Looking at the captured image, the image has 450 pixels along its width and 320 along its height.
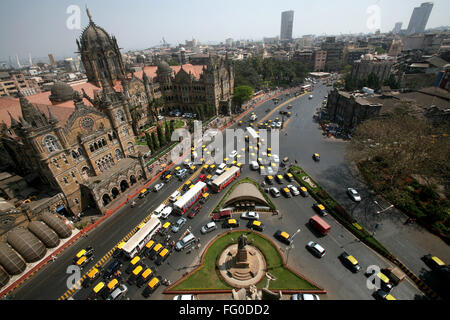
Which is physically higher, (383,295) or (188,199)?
(188,199)

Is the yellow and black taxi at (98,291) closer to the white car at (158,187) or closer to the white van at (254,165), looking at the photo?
the white car at (158,187)

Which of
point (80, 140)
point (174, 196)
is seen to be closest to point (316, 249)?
point (174, 196)

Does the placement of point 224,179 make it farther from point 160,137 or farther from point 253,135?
point 160,137

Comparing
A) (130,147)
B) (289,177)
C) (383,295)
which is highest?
(130,147)

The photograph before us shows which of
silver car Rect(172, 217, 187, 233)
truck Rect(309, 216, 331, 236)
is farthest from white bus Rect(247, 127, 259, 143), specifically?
silver car Rect(172, 217, 187, 233)

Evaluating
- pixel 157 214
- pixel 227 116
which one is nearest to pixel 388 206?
pixel 157 214

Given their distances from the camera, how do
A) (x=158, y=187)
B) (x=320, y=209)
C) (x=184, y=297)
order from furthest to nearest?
1. (x=158, y=187)
2. (x=320, y=209)
3. (x=184, y=297)
